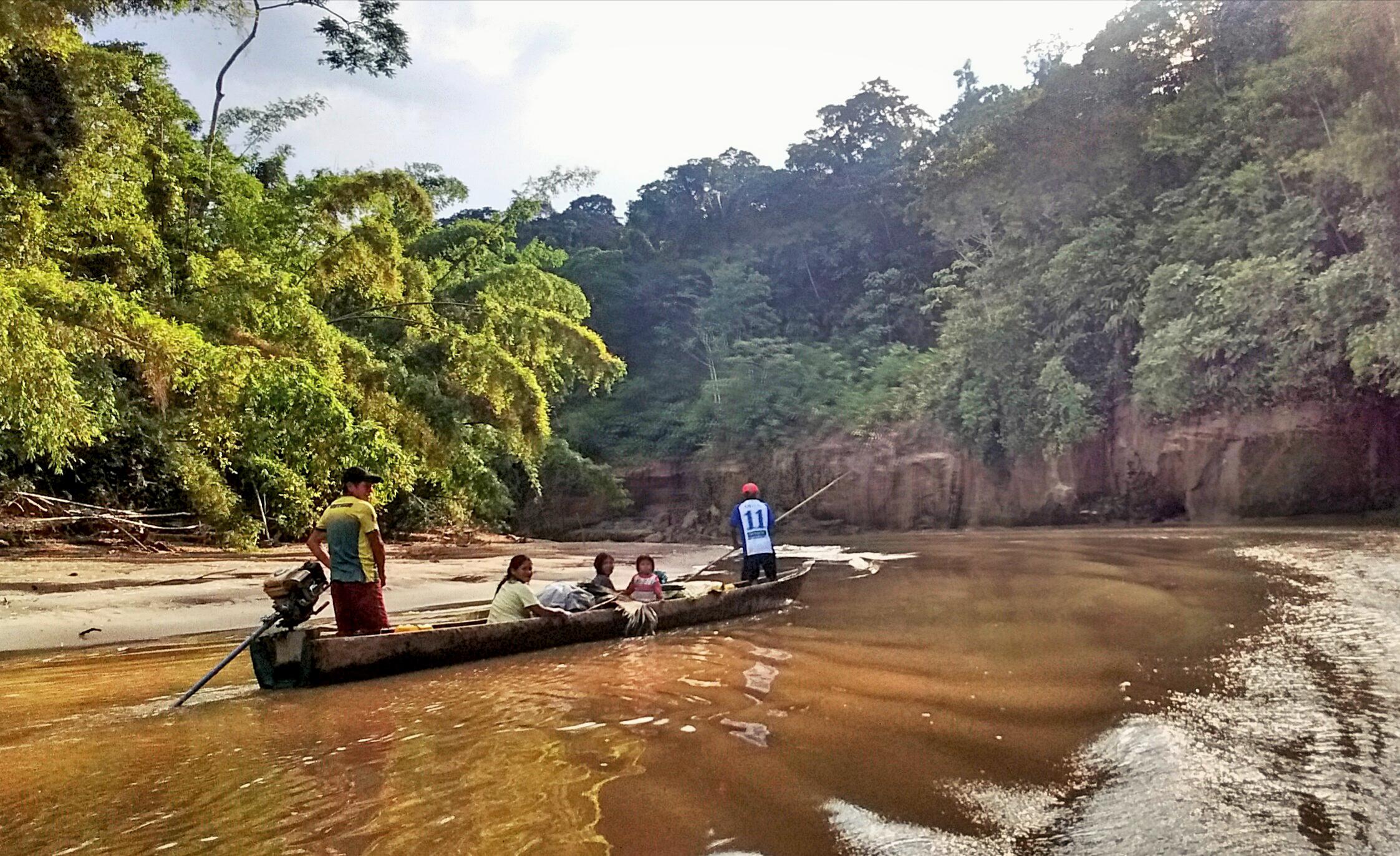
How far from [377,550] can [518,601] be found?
153 cm

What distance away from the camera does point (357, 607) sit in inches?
265

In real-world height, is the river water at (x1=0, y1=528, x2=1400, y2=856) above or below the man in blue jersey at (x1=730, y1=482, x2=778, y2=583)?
below

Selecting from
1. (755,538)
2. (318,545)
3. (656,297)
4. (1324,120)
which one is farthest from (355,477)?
(656,297)

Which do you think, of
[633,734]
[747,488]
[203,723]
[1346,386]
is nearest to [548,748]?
[633,734]

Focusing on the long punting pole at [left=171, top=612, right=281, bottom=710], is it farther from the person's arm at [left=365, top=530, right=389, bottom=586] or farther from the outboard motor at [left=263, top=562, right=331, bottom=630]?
the person's arm at [left=365, top=530, right=389, bottom=586]

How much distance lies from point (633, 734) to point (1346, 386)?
20.5m

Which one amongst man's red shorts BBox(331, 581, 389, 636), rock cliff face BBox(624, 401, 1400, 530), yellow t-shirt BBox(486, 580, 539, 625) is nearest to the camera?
man's red shorts BBox(331, 581, 389, 636)

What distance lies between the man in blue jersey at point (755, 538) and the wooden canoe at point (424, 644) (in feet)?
5.66

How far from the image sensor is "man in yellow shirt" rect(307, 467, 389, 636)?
259 inches

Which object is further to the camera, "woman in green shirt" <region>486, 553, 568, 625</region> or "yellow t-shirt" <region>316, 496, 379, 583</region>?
"woman in green shirt" <region>486, 553, 568, 625</region>

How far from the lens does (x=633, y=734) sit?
472 centimetres

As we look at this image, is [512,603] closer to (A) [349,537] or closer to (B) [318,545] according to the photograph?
(A) [349,537]

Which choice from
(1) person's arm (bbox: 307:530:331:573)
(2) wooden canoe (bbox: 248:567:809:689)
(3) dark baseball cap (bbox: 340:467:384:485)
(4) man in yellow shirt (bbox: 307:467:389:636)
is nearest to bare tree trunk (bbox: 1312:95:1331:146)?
(2) wooden canoe (bbox: 248:567:809:689)

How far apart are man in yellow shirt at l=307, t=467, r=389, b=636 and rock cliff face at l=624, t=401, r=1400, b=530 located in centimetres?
2066
